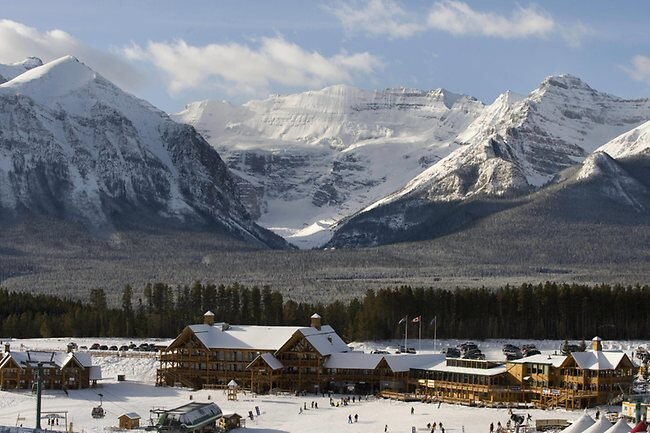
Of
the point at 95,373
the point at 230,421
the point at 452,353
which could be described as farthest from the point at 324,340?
the point at 230,421

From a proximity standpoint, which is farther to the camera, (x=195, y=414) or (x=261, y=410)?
(x=261, y=410)

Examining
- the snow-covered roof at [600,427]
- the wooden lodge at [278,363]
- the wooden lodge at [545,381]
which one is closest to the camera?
the snow-covered roof at [600,427]

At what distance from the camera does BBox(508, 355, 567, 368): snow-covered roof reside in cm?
12656

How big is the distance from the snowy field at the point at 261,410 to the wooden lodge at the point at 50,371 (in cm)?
164

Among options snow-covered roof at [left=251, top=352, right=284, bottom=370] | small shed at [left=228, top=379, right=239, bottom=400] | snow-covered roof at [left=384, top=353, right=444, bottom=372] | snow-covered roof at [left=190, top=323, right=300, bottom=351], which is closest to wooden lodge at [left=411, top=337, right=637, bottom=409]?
snow-covered roof at [left=384, top=353, right=444, bottom=372]

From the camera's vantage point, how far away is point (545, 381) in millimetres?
126125

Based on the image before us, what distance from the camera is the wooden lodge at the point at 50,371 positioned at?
132 meters

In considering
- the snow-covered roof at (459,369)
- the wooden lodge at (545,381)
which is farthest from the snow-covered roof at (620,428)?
the snow-covered roof at (459,369)

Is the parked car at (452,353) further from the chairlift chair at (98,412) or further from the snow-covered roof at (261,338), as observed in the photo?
the chairlift chair at (98,412)

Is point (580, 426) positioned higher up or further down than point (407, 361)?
further down

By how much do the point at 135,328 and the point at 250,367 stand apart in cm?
4591

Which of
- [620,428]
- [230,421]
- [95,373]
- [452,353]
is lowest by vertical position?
[230,421]

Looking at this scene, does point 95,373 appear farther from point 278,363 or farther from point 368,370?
point 368,370

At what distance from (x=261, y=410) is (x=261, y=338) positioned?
67.3 feet
